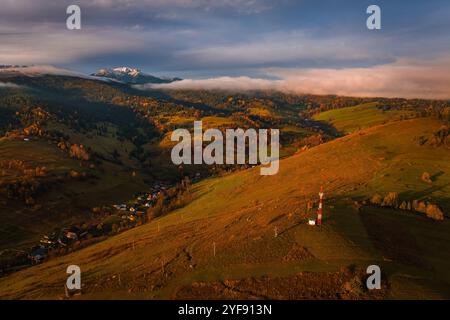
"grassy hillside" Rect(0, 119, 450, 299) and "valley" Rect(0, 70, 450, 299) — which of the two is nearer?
"grassy hillside" Rect(0, 119, 450, 299)

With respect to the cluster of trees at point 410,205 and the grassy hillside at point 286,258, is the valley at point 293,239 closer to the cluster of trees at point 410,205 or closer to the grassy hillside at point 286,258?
the grassy hillside at point 286,258

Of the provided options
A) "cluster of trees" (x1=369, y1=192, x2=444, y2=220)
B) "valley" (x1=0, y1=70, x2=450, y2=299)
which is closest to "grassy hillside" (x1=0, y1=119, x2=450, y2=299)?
"valley" (x1=0, y1=70, x2=450, y2=299)

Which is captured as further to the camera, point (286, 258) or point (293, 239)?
point (293, 239)

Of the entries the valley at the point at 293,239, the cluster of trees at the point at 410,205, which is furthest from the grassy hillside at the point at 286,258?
the cluster of trees at the point at 410,205

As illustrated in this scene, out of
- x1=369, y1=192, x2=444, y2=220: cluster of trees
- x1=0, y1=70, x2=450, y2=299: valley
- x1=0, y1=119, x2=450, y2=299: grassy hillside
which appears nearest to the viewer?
x1=0, y1=119, x2=450, y2=299: grassy hillside

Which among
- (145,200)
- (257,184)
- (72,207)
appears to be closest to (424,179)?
(257,184)

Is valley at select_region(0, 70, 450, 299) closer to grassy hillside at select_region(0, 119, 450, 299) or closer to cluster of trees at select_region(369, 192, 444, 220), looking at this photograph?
grassy hillside at select_region(0, 119, 450, 299)

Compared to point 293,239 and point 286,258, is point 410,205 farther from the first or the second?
point 286,258

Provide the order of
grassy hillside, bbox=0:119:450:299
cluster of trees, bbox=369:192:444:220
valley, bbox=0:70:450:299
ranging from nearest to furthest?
grassy hillside, bbox=0:119:450:299
valley, bbox=0:70:450:299
cluster of trees, bbox=369:192:444:220

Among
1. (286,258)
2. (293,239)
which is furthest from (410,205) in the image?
(286,258)

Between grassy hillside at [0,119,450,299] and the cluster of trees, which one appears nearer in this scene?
grassy hillside at [0,119,450,299]

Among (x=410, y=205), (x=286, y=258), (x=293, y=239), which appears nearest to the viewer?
(x=286, y=258)
